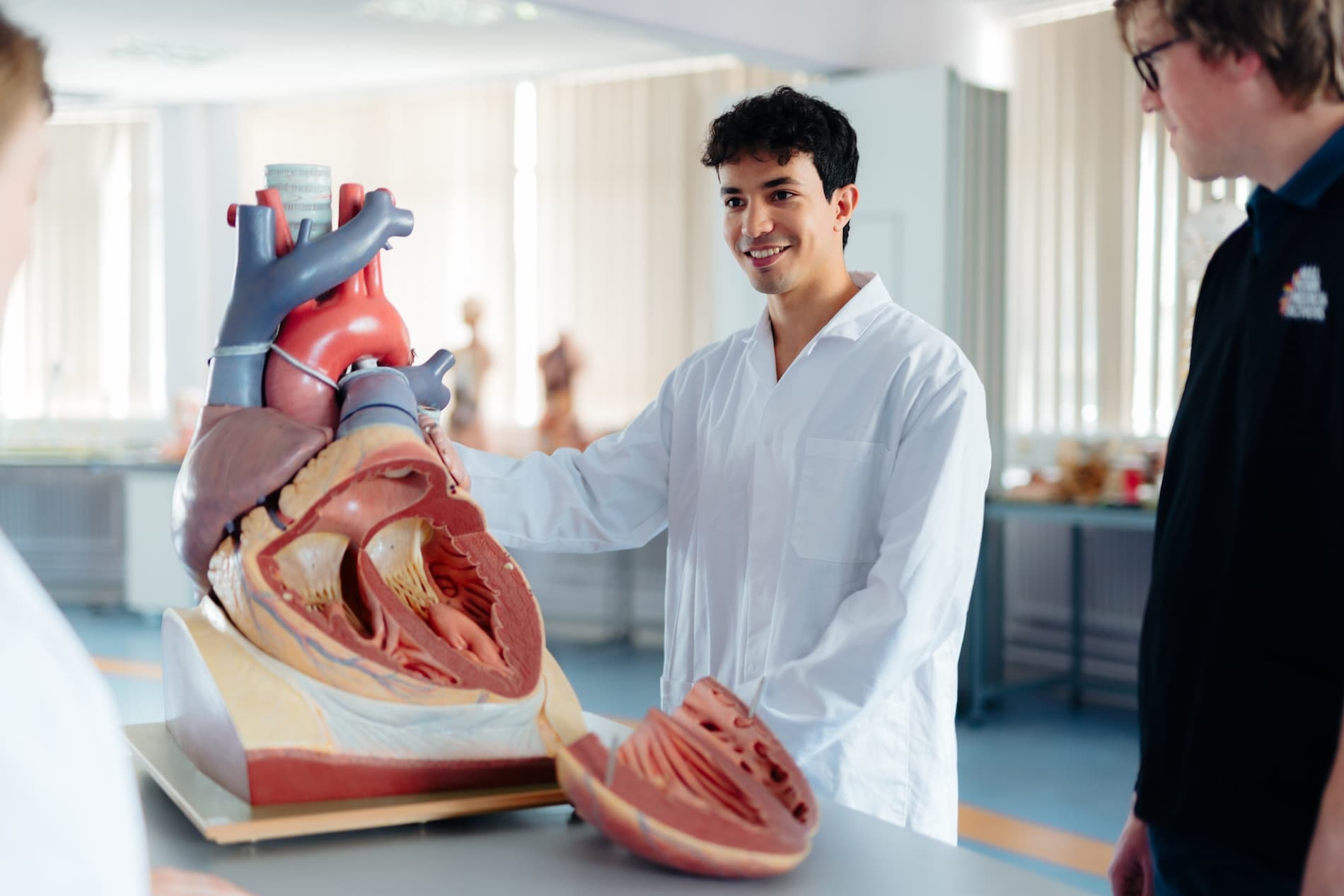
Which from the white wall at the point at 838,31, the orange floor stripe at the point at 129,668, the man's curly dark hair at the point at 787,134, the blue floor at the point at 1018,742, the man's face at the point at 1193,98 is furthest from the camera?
the orange floor stripe at the point at 129,668

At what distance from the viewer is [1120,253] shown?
611cm

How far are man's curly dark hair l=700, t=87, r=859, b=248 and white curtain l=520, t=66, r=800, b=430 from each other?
5114mm

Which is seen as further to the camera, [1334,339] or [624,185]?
[624,185]

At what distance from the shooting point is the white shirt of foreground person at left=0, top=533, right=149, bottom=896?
0.66 meters

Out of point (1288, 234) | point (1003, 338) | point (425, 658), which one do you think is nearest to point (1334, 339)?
point (1288, 234)

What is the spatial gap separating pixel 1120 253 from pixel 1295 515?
5190 millimetres

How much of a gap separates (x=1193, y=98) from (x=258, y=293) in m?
1.11

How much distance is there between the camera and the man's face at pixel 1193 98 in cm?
125

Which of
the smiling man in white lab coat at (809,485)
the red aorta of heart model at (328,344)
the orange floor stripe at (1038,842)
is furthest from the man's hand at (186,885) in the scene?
the orange floor stripe at (1038,842)

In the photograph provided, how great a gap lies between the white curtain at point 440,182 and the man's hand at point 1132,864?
639cm

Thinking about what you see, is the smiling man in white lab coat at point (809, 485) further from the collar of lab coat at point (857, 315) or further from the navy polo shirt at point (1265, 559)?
the navy polo shirt at point (1265, 559)

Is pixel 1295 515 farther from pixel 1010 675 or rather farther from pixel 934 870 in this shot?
pixel 1010 675

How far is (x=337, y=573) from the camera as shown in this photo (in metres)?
1.56

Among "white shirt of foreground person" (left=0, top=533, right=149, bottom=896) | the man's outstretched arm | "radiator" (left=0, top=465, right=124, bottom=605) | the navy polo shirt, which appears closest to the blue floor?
"radiator" (left=0, top=465, right=124, bottom=605)
